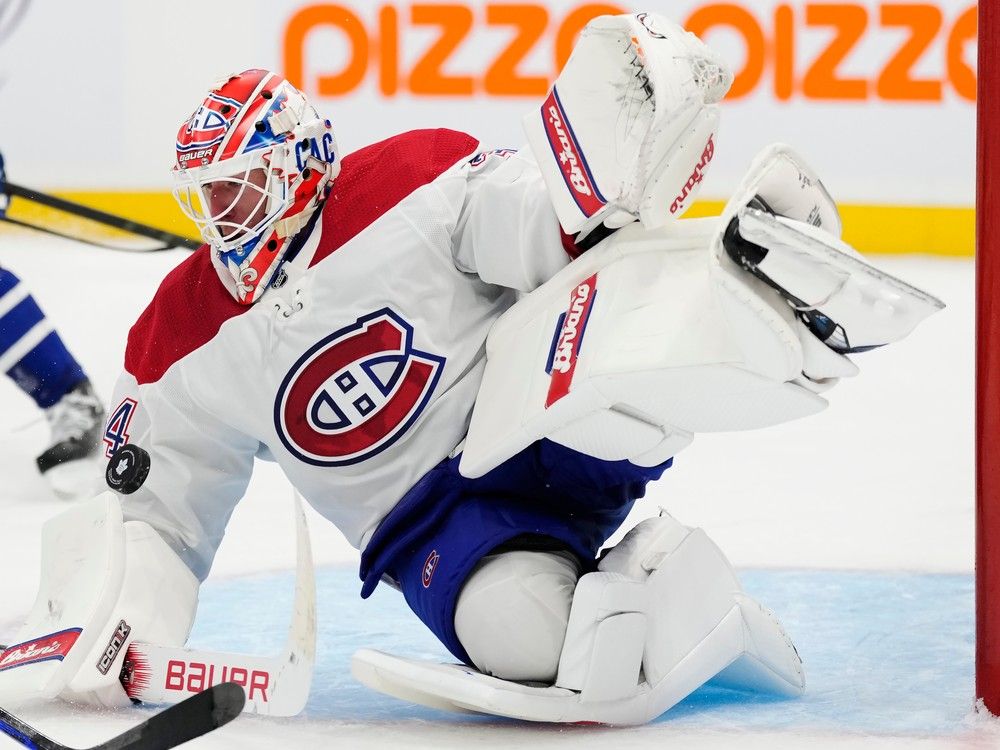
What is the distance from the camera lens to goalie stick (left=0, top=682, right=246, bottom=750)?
5.14 feet

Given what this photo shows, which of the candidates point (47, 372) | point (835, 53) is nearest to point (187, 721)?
point (47, 372)

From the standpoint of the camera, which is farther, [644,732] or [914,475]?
[914,475]

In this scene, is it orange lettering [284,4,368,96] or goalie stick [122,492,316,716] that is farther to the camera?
orange lettering [284,4,368,96]

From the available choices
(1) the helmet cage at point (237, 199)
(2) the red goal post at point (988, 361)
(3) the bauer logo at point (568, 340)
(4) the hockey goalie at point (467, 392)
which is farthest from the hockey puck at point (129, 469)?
(2) the red goal post at point (988, 361)

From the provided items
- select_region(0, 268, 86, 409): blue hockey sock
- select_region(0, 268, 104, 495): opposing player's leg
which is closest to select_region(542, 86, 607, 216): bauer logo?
select_region(0, 268, 104, 495): opposing player's leg

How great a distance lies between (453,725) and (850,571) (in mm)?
1060

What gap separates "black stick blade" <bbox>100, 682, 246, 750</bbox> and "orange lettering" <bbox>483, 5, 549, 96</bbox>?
11.2 ft

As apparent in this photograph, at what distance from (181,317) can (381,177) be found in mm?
330

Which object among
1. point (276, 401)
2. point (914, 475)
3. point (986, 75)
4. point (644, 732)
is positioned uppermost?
point (986, 75)

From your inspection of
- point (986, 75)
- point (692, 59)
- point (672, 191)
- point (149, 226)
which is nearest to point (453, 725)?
point (672, 191)

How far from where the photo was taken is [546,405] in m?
1.74

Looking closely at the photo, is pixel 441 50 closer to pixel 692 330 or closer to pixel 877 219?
pixel 877 219

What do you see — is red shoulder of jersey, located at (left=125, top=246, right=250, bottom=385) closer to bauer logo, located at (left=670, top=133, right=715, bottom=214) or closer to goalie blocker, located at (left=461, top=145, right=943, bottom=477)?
goalie blocker, located at (left=461, top=145, right=943, bottom=477)

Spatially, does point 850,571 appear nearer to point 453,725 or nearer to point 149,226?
point 453,725
